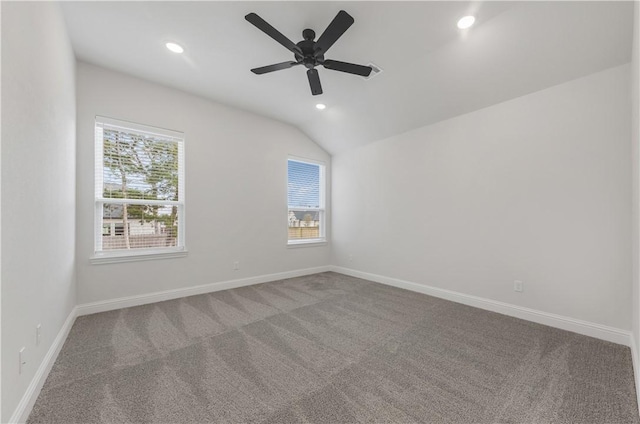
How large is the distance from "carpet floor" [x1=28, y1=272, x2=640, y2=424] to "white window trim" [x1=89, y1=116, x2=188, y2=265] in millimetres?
656

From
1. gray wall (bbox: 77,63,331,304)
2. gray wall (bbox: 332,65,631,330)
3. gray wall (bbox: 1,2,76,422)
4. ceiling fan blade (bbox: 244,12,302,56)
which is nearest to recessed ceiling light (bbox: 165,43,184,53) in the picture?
gray wall (bbox: 1,2,76,422)

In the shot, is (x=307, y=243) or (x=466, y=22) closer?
(x=466, y=22)

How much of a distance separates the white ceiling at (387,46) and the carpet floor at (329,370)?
267 cm

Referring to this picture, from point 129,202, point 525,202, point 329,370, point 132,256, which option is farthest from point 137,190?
point 525,202

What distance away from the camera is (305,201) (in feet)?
17.1

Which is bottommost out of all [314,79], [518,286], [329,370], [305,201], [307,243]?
[329,370]

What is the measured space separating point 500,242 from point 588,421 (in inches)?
77.3

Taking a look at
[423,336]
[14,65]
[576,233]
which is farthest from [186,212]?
[576,233]

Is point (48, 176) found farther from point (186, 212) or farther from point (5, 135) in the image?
point (186, 212)

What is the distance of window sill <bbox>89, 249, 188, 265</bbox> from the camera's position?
305 centimetres

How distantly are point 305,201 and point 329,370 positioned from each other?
356cm

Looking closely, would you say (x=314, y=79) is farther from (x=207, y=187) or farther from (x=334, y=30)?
(x=207, y=187)

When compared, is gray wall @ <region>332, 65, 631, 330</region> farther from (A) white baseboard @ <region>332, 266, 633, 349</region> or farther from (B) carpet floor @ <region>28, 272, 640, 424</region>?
(B) carpet floor @ <region>28, 272, 640, 424</region>

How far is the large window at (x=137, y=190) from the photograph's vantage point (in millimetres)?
3146
